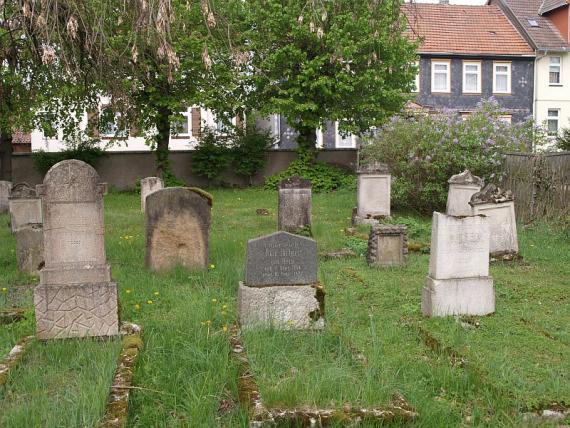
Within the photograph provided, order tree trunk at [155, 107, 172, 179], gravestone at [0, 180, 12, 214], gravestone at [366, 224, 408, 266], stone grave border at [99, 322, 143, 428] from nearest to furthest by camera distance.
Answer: stone grave border at [99, 322, 143, 428], gravestone at [366, 224, 408, 266], gravestone at [0, 180, 12, 214], tree trunk at [155, 107, 172, 179]

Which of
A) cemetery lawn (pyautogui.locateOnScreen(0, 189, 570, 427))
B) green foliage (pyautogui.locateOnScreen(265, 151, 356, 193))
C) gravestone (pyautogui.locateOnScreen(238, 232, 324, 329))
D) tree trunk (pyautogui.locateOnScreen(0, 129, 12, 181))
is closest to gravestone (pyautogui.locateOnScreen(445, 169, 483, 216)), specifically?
cemetery lawn (pyautogui.locateOnScreen(0, 189, 570, 427))

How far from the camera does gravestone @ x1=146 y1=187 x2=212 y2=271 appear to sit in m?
9.25

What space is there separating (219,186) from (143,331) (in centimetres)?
1979

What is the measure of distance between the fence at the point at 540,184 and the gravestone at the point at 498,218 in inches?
151

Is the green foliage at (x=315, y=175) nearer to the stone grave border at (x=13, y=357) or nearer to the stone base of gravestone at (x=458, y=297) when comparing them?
the stone base of gravestone at (x=458, y=297)

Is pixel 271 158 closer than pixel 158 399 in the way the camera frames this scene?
No

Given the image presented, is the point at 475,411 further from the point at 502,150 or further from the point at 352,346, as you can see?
the point at 502,150

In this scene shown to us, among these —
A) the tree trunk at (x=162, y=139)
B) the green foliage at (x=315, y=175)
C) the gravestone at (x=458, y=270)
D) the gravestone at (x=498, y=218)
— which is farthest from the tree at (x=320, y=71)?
the gravestone at (x=458, y=270)

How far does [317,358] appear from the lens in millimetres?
5426

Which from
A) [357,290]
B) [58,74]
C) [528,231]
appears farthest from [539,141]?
[58,74]

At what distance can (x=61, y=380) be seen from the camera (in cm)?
493

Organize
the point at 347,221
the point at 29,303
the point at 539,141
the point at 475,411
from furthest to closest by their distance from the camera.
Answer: the point at 539,141, the point at 347,221, the point at 29,303, the point at 475,411

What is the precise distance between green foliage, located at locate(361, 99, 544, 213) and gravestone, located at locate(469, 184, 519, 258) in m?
5.20

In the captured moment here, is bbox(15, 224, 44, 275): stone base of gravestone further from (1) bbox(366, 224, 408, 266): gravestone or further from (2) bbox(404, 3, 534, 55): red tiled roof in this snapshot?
(2) bbox(404, 3, 534, 55): red tiled roof
